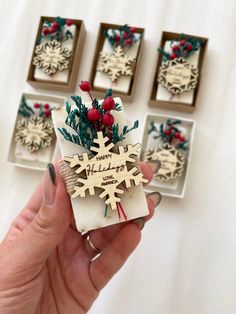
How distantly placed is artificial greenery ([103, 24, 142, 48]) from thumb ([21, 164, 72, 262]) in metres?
0.66

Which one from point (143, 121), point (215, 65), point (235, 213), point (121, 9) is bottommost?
point (235, 213)

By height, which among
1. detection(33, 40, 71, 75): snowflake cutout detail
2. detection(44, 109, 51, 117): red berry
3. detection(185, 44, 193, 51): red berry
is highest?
detection(185, 44, 193, 51): red berry

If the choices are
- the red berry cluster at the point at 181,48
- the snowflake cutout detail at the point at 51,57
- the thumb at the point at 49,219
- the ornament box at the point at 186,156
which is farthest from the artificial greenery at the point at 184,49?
the thumb at the point at 49,219

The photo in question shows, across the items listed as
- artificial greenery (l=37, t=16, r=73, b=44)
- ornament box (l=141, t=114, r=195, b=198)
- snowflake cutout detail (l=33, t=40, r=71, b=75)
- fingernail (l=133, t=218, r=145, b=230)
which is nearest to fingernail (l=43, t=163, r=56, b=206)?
fingernail (l=133, t=218, r=145, b=230)

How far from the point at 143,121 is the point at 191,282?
0.51 metres

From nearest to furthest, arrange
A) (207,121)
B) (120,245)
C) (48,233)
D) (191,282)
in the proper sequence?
(48,233), (120,245), (191,282), (207,121)

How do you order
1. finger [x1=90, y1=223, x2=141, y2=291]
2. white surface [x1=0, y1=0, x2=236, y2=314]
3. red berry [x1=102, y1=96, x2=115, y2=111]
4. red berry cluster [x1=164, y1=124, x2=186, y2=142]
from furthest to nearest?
1. red berry cluster [x1=164, y1=124, x2=186, y2=142]
2. white surface [x1=0, y1=0, x2=236, y2=314]
3. finger [x1=90, y1=223, x2=141, y2=291]
4. red berry [x1=102, y1=96, x2=115, y2=111]

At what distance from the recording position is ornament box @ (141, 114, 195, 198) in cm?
105

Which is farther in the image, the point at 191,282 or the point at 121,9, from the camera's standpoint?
the point at 121,9

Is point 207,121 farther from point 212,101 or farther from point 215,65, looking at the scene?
point 215,65

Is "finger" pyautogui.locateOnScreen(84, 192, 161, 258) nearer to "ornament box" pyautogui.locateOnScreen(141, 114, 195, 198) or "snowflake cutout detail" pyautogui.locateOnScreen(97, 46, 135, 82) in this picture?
"ornament box" pyautogui.locateOnScreen(141, 114, 195, 198)

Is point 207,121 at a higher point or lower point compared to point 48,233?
higher

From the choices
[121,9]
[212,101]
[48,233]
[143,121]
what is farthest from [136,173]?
[121,9]

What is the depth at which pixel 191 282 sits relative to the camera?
0.98m
